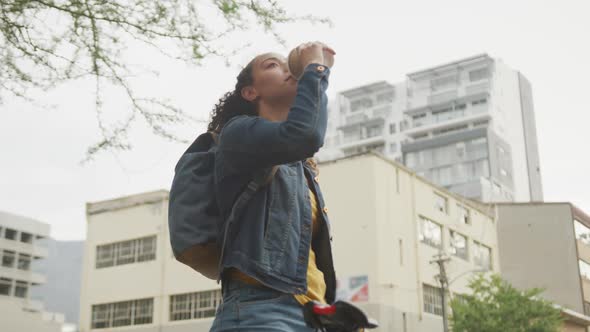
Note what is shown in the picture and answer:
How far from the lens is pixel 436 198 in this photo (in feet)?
128

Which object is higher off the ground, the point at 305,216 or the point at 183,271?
the point at 183,271

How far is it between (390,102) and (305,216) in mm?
86985

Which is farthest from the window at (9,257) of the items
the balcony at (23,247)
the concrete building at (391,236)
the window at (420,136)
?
the concrete building at (391,236)

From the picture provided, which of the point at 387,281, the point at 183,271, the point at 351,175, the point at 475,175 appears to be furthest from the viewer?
the point at 475,175

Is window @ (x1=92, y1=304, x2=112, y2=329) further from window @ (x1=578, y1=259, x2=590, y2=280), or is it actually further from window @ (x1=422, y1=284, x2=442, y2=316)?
window @ (x1=578, y1=259, x2=590, y2=280)

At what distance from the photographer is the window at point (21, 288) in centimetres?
8357

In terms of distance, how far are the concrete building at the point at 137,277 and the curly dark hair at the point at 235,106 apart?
34.9m

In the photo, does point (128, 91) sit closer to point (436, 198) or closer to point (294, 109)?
point (294, 109)

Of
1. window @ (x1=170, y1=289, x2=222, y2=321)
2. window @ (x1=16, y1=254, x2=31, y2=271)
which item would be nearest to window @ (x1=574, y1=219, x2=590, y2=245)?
window @ (x1=170, y1=289, x2=222, y2=321)

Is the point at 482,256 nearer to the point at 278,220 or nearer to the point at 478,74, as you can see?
the point at 278,220

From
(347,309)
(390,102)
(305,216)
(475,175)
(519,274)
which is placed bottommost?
(347,309)

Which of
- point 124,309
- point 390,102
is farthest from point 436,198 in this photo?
point 390,102

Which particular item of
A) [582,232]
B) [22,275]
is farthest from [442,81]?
[22,275]

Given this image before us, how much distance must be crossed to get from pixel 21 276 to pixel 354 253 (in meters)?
62.9
